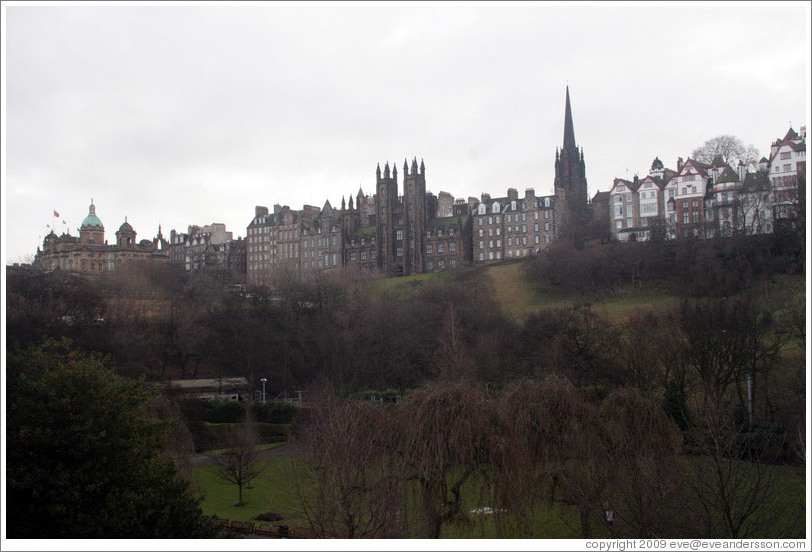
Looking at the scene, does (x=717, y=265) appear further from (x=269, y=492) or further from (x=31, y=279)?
(x=31, y=279)

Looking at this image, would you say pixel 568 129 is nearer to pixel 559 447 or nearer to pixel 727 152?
pixel 727 152

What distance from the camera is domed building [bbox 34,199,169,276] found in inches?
3762

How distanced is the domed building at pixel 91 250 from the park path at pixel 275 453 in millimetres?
62038

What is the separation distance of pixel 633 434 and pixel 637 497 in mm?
3087

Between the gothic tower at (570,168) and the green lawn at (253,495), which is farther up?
the gothic tower at (570,168)

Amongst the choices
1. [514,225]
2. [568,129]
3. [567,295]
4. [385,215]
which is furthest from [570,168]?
[567,295]

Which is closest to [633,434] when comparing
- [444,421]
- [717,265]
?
[444,421]

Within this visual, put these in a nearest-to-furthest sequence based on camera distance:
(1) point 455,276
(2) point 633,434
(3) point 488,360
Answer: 1. (2) point 633,434
2. (3) point 488,360
3. (1) point 455,276

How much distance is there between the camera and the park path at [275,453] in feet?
98.3

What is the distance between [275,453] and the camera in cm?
3431

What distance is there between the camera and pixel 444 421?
16.2 metres

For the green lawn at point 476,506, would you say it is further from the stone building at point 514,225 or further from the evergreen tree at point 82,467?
the stone building at point 514,225

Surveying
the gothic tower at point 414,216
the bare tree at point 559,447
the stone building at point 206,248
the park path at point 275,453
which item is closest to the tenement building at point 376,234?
the gothic tower at point 414,216

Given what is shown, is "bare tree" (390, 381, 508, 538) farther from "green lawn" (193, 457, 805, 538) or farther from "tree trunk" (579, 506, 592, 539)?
"tree trunk" (579, 506, 592, 539)
